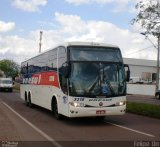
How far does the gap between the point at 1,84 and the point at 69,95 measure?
44.3 metres

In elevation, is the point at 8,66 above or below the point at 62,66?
above

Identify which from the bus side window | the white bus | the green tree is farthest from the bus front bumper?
the green tree

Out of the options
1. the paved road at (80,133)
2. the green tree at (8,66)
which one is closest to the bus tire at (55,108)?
the paved road at (80,133)

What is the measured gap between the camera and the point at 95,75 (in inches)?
672

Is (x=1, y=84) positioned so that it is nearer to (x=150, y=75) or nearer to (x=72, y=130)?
(x=72, y=130)

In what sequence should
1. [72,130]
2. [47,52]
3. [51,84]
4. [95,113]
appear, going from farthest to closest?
[47,52], [51,84], [95,113], [72,130]

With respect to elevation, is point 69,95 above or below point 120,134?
above

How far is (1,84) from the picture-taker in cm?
5991

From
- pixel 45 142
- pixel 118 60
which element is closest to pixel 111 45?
pixel 118 60

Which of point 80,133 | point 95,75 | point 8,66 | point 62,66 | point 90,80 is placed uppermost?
point 8,66

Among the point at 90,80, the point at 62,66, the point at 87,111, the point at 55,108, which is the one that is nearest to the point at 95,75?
the point at 90,80

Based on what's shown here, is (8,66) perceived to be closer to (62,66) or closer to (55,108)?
(55,108)

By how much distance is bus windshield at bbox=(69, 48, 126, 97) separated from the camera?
1688 cm

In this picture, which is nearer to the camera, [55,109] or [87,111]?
[87,111]
